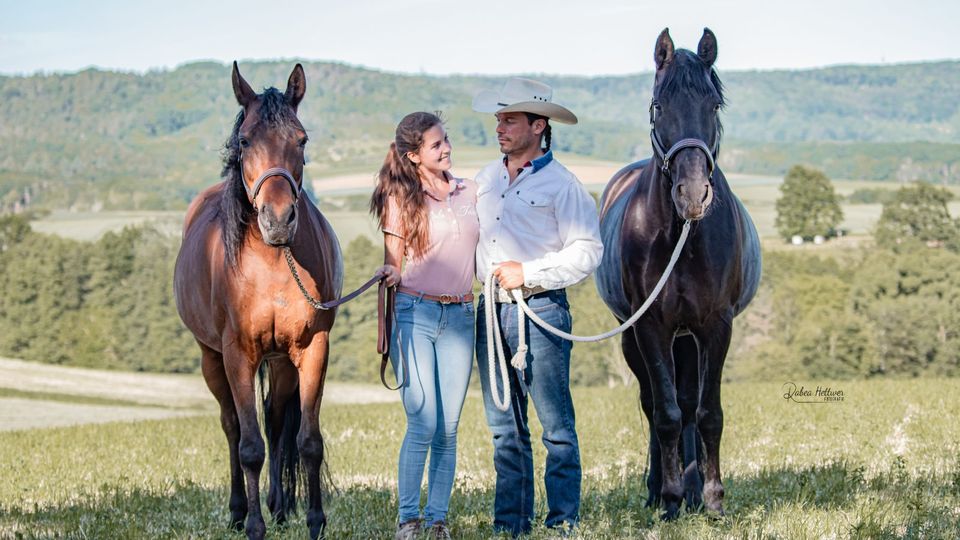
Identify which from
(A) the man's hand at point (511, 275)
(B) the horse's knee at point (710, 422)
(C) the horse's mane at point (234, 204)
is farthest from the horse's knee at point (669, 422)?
(C) the horse's mane at point (234, 204)

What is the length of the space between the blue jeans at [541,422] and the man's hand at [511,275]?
21 centimetres

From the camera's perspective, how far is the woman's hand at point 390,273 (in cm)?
554

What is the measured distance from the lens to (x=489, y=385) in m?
5.76

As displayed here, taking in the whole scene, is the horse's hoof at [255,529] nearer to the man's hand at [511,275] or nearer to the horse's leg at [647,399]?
the man's hand at [511,275]

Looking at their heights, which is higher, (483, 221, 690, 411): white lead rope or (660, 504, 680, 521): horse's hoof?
(483, 221, 690, 411): white lead rope

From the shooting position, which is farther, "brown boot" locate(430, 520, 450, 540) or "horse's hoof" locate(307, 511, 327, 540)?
"horse's hoof" locate(307, 511, 327, 540)

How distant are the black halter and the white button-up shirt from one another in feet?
1.58

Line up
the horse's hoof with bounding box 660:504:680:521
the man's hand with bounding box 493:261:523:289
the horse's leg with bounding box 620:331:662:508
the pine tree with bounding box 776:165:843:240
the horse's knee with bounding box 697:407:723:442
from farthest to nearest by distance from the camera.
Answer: the pine tree with bounding box 776:165:843:240 → the horse's leg with bounding box 620:331:662:508 → the horse's knee with bounding box 697:407:723:442 → the horse's hoof with bounding box 660:504:680:521 → the man's hand with bounding box 493:261:523:289

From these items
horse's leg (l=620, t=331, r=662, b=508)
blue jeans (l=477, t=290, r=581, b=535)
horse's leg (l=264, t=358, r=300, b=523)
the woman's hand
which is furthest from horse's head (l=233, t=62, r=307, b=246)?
horse's leg (l=620, t=331, r=662, b=508)

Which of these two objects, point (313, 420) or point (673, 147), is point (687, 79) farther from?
point (313, 420)

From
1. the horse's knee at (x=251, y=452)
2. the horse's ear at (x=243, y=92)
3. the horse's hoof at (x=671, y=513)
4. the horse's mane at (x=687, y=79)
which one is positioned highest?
the horse's mane at (x=687, y=79)

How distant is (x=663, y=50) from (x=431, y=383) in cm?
234

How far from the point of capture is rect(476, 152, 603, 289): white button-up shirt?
5.52 m

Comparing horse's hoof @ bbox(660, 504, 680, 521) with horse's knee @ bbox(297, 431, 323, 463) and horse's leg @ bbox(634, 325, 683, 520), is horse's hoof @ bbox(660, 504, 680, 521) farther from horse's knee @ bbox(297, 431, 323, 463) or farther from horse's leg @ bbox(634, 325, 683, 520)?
horse's knee @ bbox(297, 431, 323, 463)
